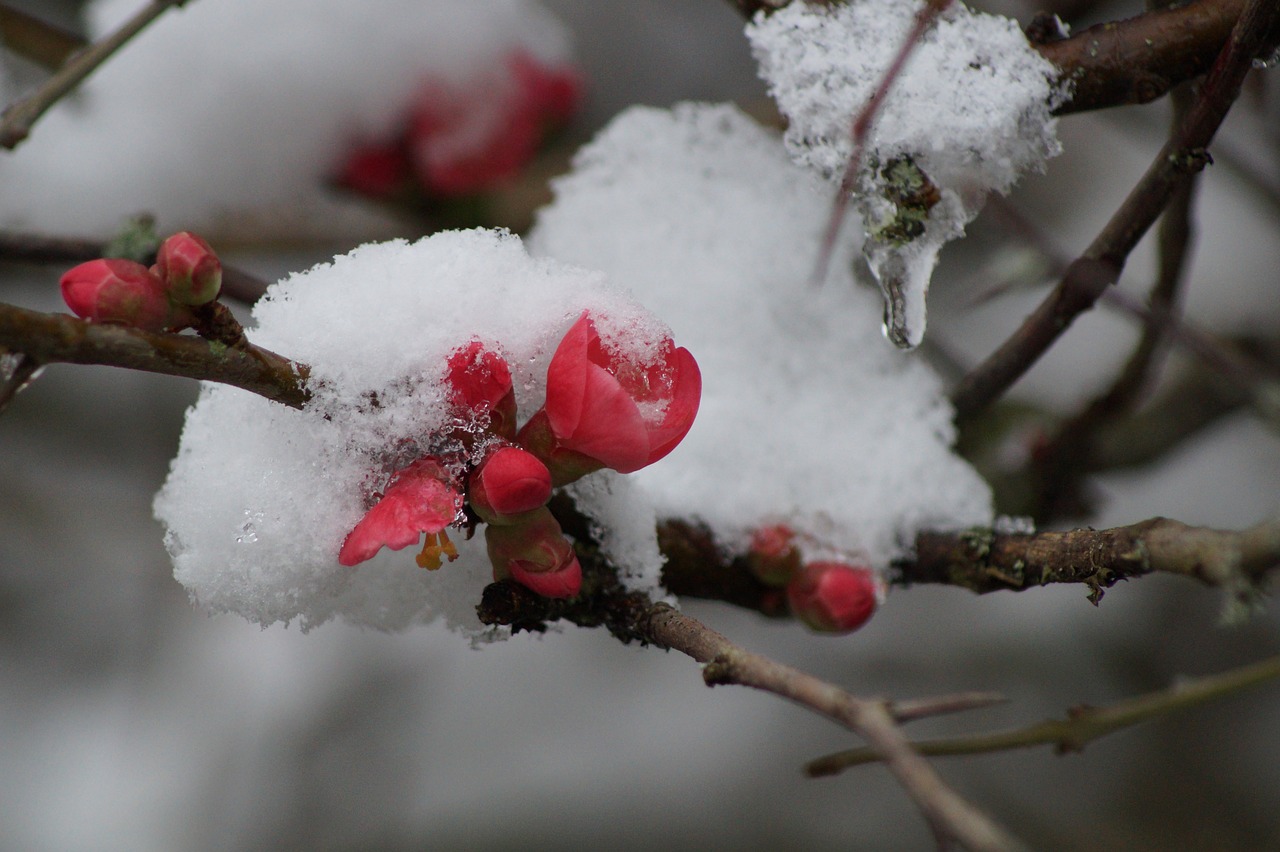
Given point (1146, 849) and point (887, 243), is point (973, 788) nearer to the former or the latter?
point (1146, 849)

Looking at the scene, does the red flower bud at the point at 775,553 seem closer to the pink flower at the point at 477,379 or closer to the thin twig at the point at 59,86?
the pink flower at the point at 477,379

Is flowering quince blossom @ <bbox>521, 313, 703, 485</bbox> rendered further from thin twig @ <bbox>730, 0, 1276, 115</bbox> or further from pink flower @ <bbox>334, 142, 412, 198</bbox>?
pink flower @ <bbox>334, 142, 412, 198</bbox>

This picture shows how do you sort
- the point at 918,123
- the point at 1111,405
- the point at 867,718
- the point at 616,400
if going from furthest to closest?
the point at 1111,405 → the point at 918,123 → the point at 616,400 → the point at 867,718

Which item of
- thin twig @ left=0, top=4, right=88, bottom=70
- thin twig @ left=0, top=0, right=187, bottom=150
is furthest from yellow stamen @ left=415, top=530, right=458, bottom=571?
thin twig @ left=0, top=4, right=88, bottom=70

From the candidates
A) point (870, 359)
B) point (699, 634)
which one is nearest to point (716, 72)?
point (870, 359)

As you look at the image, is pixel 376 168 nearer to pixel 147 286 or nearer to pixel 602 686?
pixel 147 286

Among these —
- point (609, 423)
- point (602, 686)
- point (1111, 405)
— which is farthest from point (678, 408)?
point (602, 686)

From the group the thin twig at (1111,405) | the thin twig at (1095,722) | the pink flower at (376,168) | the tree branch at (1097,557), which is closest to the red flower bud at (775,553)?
the tree branch at (1097,557)
